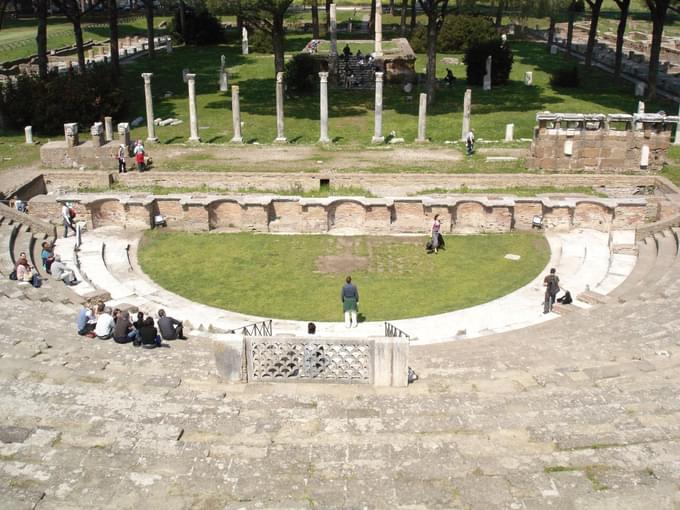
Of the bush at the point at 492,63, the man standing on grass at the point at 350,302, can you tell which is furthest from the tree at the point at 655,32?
the man standing on grass at the point at 350,302

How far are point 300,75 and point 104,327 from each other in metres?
33.2

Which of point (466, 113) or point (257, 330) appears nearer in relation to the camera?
point (257, 330)

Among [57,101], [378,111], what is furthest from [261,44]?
[378,111]

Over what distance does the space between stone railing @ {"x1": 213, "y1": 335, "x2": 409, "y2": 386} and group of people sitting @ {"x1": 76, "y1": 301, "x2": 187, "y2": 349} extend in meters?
3.39

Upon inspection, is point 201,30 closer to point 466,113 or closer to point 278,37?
point 278,37

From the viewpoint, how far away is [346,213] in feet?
90.0

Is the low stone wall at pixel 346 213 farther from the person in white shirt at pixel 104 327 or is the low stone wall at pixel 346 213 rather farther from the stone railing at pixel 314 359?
the stone railing at pixel 314 359

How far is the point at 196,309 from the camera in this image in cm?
2134

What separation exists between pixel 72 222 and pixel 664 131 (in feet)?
75.7

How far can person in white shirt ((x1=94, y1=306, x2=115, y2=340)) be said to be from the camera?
58.0 feet

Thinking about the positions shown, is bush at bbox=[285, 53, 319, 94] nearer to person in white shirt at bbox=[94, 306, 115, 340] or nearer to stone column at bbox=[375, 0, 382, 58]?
stone column at bbox=[375, 0, 382, 58]

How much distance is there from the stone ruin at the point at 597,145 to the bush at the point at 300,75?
20000mm

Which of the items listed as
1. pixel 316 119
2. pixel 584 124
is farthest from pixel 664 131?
pixel 316 119

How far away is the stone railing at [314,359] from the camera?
14.0 metres
